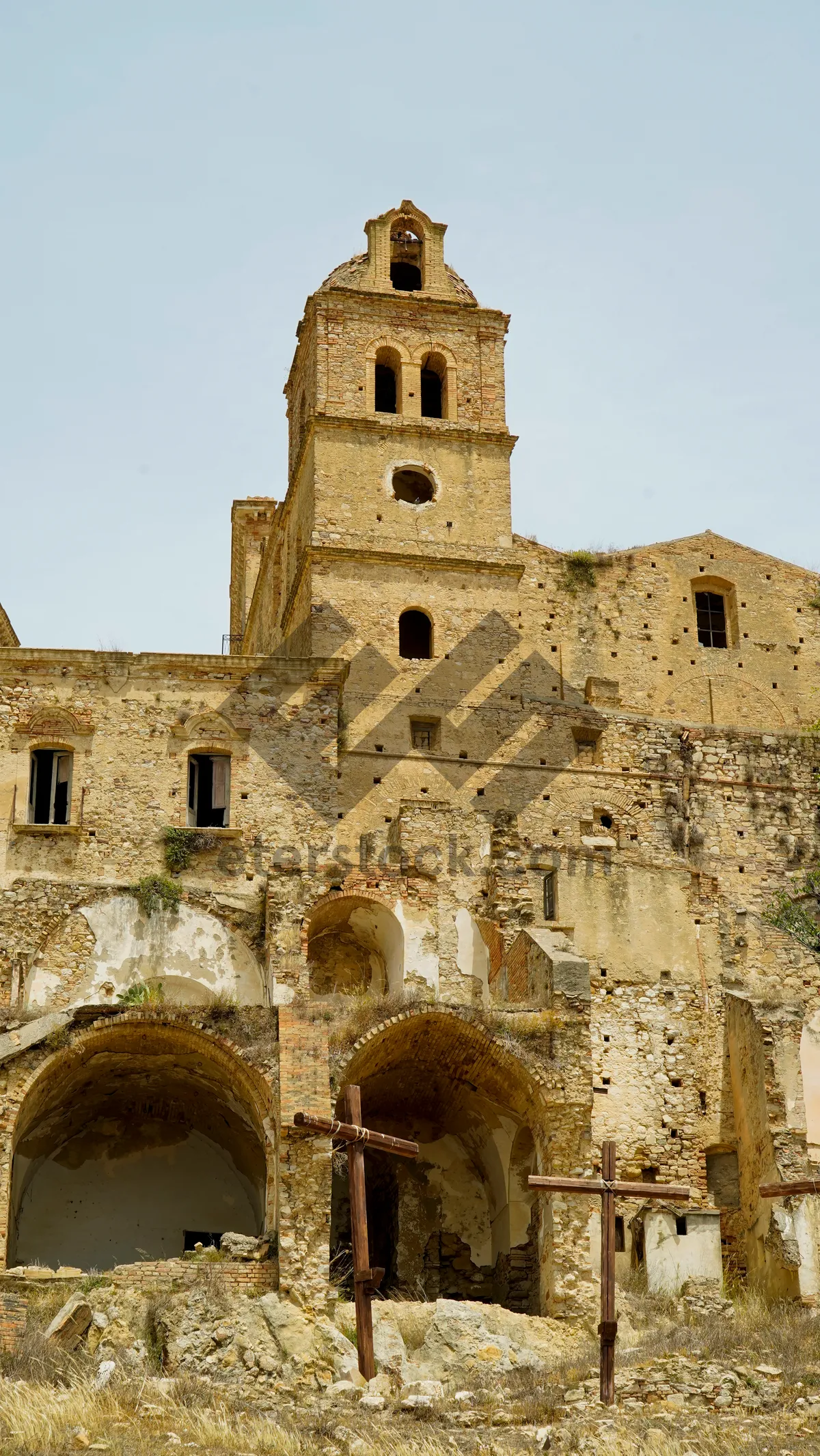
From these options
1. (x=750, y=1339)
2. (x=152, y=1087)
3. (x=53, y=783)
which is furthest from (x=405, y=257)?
(x=750, y=1339)

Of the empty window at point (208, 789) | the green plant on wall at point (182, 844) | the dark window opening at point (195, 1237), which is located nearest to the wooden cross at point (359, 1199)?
the dark window opening at point (195, 1237)

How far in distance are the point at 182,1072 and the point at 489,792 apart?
956cm

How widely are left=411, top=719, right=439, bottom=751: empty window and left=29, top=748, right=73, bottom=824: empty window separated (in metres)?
6.71

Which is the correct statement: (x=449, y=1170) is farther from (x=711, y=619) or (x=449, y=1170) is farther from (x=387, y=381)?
(x=387, y=381)

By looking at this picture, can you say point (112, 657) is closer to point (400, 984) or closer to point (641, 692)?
point (400, 984)

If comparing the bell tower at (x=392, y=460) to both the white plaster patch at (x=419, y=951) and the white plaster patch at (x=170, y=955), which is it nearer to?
the white plaster patch at (x=419, y=951)

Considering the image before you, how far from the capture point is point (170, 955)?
98.2 feet

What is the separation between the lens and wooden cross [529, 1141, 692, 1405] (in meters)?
20.4

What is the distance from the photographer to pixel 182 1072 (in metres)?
27.8

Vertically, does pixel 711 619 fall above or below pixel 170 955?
above

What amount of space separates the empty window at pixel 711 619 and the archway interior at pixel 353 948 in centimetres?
1257

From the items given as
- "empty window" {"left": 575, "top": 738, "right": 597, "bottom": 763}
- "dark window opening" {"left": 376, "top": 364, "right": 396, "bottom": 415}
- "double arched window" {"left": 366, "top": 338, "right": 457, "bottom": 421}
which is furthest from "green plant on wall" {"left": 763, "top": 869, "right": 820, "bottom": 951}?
"dark window opening" {"left": 376, "top": 364, "right": 396, "bottom": 415}

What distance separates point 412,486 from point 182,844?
1058cm

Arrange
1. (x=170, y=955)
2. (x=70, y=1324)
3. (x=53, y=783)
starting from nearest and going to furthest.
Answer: (x=70, y=1324)
(x=170, y=955)
(x=53, y=783)
